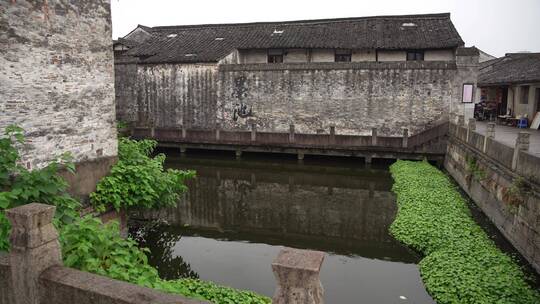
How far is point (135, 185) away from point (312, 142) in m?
11.5

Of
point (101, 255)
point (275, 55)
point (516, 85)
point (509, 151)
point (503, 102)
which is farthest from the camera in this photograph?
point (275, 55)

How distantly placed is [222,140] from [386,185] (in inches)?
331

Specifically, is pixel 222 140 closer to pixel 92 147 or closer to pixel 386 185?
pixel 386 185

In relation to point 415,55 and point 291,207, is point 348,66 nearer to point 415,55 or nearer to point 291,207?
point 415,55

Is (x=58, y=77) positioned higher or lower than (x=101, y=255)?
higher

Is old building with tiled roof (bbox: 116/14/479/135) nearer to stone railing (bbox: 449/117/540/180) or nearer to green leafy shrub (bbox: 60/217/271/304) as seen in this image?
stone railing (bbox: 449/117/540/180)

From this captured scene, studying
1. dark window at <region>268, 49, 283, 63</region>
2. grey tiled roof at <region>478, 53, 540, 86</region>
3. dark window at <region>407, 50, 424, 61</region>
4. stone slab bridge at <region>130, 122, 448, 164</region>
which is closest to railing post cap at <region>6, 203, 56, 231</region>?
stone slab bridge at <region>130, 122, 448, 164</region>

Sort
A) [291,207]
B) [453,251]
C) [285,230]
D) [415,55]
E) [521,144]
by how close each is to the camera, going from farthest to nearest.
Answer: [415,55]
[291,207]
[285,230]
[521,144]
[453,251]

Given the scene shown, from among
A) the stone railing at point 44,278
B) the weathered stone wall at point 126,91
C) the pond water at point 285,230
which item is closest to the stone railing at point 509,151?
the pond water at point 285,230

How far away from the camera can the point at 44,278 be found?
354 centimetres

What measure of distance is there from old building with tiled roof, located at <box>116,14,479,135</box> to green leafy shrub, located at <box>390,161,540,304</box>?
7.57 meters

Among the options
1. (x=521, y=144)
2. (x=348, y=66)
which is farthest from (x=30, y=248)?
(x=348, y=66)

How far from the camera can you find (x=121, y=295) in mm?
3264

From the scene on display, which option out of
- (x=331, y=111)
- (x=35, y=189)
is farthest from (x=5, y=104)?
(x=331, y=111)
